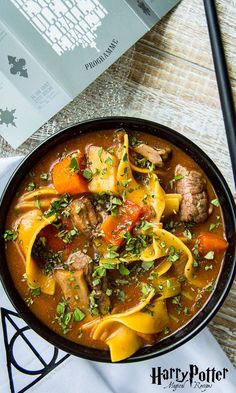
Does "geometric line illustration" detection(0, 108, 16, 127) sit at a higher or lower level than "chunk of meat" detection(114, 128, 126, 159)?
higher

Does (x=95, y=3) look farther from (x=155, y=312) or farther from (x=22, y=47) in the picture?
(x=155, y=312)

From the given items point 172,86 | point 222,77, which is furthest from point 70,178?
point 222,77

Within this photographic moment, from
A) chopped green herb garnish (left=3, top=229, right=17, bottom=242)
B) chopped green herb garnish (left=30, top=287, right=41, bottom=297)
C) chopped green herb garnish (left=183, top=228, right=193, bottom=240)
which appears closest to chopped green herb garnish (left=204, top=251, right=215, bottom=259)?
chopped green herb garnish (left=183, top=228, right=193, bottom=240)

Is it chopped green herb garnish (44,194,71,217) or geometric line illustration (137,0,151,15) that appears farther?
geometric line illustration (137,0,151,15)

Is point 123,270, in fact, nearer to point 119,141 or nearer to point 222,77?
point 119,141

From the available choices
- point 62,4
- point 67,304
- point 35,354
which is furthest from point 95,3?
point 35,354

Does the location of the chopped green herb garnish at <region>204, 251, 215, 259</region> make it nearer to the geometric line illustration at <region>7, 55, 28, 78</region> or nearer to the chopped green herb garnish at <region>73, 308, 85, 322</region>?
the chopped green herb garnish at <region>73, 308, 85, 322</region>
